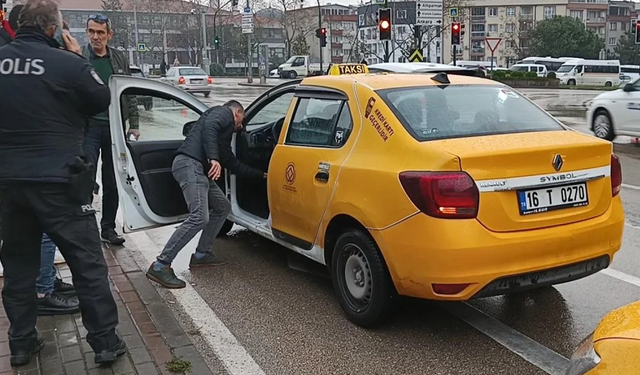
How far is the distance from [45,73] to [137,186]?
7.57 feet

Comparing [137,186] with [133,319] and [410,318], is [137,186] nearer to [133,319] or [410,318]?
[133,319]

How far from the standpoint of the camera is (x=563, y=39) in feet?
259

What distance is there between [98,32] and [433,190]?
3.69 meters

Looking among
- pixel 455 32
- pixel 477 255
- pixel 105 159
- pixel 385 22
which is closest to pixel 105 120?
pixel 105 159

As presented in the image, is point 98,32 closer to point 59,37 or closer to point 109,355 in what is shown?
point 59,37

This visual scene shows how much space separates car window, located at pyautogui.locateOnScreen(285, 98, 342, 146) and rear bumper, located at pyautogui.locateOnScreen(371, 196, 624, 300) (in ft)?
3.42

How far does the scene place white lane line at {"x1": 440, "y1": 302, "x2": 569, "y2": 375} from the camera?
12.7ft

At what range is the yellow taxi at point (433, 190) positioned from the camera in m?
3.77

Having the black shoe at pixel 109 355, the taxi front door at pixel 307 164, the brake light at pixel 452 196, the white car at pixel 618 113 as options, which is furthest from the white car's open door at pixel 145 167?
the white car at pixel 618 113

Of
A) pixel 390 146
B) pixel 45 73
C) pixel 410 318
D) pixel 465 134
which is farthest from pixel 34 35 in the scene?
pixel 410 318

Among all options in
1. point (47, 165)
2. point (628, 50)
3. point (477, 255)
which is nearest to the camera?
point (47, 165)

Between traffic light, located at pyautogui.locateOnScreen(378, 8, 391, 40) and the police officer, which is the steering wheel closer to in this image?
the police officer

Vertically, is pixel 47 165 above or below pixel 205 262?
above

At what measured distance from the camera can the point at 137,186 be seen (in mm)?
5707
